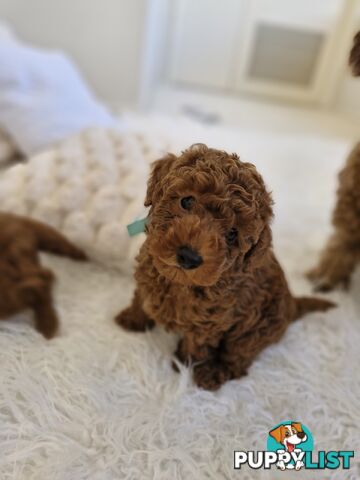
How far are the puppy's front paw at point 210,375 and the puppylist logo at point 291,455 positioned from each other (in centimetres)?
19

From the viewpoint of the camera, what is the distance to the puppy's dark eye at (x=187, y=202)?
939 mm

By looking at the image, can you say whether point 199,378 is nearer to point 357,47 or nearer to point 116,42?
point 357,47

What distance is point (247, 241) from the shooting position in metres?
0.96

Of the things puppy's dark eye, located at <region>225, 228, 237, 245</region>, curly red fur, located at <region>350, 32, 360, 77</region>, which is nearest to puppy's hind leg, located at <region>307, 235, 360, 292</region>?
curly red fur, located at <region>350, 32, 360, 77</region>

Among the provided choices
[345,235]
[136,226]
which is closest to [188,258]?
[136,226]

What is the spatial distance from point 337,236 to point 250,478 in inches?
38.3

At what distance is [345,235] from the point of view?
1632 millimetres

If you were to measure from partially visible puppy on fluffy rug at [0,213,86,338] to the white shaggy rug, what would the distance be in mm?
44

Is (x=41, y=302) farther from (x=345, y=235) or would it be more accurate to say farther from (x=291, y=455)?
(x=345, y=235)

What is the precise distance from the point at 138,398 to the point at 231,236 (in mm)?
591

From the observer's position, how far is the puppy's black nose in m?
0.89

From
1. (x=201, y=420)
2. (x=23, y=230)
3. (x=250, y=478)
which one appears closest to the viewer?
(x=250, y=478)

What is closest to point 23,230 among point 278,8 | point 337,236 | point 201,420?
point 201,420

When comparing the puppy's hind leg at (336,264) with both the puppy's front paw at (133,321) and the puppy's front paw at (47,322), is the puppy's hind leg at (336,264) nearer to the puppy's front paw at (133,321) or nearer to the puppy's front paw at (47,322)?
the puppy's front paw at (133,321)
